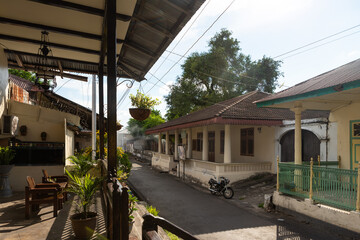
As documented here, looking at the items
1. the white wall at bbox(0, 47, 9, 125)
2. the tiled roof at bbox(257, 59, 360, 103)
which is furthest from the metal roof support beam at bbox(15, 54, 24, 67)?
the tiled roof at bbox(257, 59, 360, 103)

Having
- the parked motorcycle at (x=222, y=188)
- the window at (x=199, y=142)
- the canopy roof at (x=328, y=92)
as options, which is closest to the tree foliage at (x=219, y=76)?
the window at (x=199, y=142)

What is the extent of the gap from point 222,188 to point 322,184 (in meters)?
4.83

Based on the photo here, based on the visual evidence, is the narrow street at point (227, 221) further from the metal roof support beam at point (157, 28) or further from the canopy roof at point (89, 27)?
the metal roof support beam at point (157, 28)

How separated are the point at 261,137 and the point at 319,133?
3.40m

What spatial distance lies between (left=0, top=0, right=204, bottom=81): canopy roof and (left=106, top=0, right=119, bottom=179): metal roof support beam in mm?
409

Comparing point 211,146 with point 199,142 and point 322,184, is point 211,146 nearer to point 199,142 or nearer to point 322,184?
point 199,142

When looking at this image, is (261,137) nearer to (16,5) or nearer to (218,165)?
(218,165)

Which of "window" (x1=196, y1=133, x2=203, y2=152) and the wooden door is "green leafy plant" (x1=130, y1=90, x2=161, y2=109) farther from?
"window" (x1=196, y1=133, x2=203, y2=152)

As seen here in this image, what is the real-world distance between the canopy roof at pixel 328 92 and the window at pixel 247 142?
5171 mm

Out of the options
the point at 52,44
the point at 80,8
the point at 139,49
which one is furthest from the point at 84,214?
the point at 52,44

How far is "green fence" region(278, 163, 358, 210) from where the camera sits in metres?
6.31

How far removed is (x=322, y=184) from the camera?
7.00 meters

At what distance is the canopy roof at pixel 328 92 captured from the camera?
6.05m

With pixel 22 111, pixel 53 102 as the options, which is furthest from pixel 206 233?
pixel 53 102
